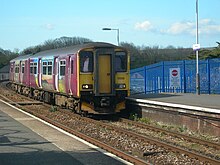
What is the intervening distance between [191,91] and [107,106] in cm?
851

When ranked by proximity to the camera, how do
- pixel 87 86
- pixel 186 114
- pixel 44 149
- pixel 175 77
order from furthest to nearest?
pixel 175 77
pixel 87 86
pixel 186 114
pixel 44 149

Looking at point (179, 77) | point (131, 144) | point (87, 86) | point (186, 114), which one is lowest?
point (131, 144)

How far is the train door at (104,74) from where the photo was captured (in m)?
18.2

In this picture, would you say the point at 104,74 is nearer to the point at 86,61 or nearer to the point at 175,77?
the point at 86,61

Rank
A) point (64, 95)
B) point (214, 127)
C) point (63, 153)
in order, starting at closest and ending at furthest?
1. point (63, 153)
2. point (214, 127)
3. point (64, 95)

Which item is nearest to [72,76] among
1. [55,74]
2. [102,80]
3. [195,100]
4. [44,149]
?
[102,80]

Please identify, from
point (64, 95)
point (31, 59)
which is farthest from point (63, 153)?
point (31, 59)

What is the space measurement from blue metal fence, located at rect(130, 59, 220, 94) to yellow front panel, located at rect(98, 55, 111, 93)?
23.5 feet

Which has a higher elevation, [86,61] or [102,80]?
[86,61]

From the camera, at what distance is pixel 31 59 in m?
29.2

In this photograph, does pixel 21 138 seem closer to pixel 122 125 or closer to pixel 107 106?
pixel 122 125

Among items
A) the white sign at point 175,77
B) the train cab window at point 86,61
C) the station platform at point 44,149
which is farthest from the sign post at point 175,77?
the station platform at point 44,149

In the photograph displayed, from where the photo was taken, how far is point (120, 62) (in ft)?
61.6

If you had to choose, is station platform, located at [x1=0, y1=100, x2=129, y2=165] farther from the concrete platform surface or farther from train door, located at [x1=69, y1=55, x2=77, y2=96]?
the concrete platform surface
